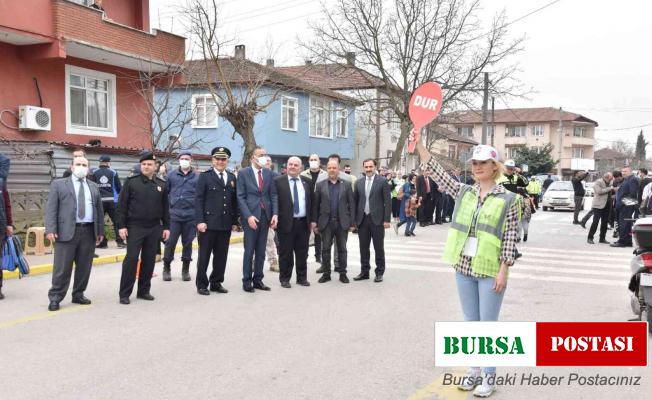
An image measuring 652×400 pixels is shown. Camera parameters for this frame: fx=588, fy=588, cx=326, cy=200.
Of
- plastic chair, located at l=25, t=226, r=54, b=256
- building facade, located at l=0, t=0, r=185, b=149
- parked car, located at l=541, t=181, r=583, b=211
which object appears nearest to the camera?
plastic chair, located at l=25, t=226, r=54, b=256

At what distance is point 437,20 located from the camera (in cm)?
3234

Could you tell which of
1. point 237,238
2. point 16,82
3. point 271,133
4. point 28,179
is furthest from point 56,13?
point 271,133

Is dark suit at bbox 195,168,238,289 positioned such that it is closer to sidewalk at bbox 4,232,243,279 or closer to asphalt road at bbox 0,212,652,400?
asphalt road at bbox 0,212,652,400

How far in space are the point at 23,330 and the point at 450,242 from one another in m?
4.71

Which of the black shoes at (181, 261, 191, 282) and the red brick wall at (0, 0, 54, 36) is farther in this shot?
the red brick wall at (0, 0, 54, 36)

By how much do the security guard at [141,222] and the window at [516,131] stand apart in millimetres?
80684

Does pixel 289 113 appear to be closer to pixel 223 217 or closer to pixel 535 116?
pixel 223 217

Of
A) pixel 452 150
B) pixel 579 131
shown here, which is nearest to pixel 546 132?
pixel 579 131

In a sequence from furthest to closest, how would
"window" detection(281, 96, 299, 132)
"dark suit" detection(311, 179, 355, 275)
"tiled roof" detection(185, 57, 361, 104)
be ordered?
"window" detection(281, 96, 299, 132), "tiled roof" detection(185, 57, 361, 104), "dark suit" detection(311, 179, 355, 275)

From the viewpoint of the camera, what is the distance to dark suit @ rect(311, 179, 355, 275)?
30.7 ft

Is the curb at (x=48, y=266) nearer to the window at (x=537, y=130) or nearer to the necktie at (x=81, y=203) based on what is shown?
the necktie at (x=81, y=203)

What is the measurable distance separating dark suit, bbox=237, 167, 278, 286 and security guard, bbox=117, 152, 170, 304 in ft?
3.88

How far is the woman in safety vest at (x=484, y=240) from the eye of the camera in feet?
14.1

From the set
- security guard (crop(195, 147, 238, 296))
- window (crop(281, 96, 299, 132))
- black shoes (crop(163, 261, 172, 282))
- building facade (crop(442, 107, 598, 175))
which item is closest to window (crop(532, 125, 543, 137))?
building facade (crop(442, 107, 598, 175))
